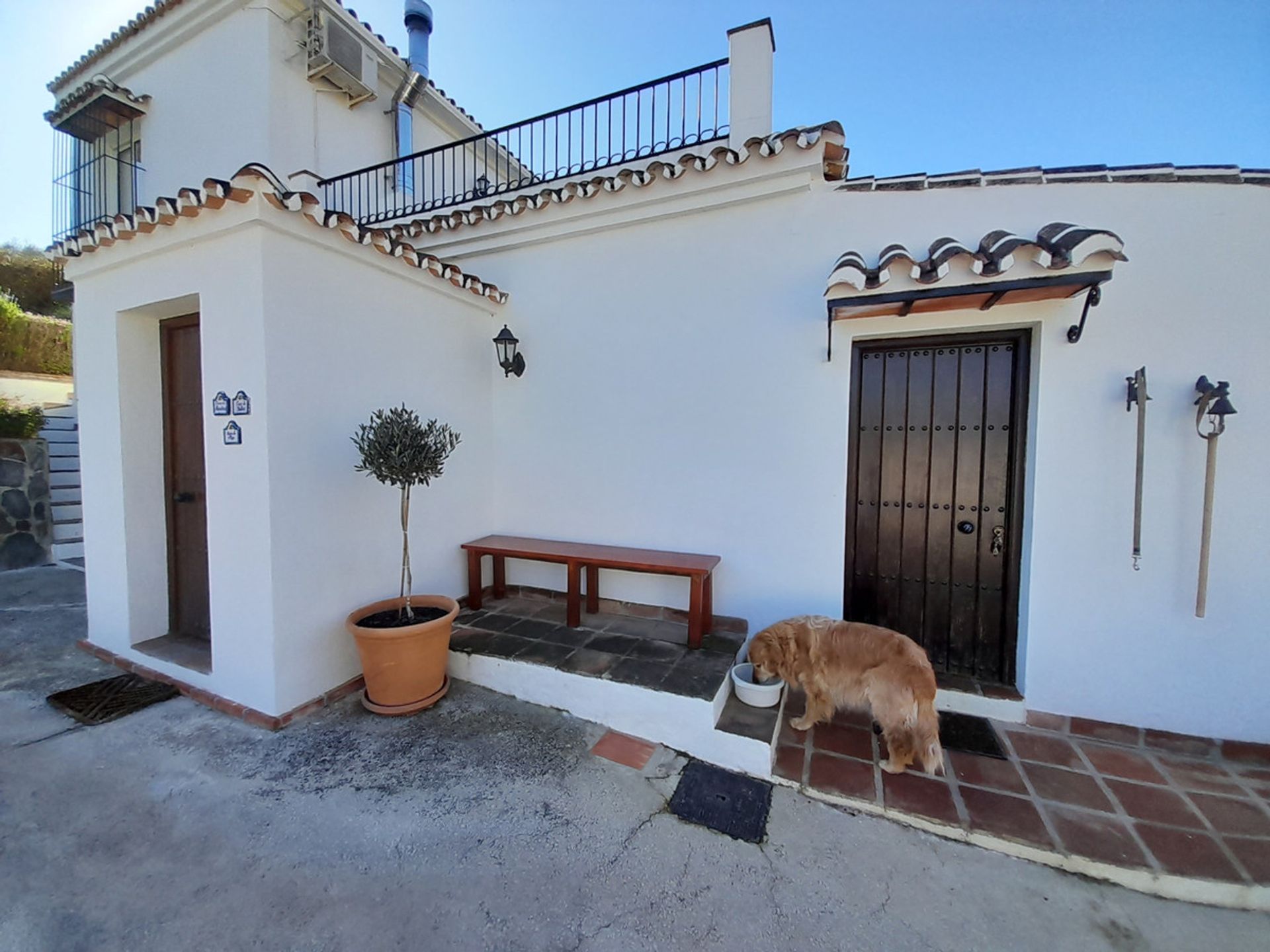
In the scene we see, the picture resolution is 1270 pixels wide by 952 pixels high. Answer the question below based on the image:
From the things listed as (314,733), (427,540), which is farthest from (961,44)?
(314,733)

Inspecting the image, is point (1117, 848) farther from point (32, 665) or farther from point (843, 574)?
point (32, 665)

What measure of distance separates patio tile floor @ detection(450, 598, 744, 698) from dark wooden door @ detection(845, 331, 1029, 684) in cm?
137

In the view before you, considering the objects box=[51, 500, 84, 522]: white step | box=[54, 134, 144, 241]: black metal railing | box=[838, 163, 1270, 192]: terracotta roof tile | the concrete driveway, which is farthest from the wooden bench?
box=[54, 134, 144, 241]: black metal railing

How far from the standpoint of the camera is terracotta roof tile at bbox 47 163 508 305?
288 centimetres

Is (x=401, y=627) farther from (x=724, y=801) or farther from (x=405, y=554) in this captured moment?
(x=724, y=801)

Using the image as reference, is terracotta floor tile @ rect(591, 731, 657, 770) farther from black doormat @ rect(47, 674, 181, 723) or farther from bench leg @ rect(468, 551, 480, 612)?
black doormat @ rect(47, 674, 181, 723)

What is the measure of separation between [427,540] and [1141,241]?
18.4ft

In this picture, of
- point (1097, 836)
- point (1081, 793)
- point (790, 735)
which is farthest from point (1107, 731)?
point (790, 735)

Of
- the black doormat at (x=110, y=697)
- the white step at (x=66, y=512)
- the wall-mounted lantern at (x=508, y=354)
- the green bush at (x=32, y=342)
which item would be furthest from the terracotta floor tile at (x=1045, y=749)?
the green bush at (x=32, y=342)

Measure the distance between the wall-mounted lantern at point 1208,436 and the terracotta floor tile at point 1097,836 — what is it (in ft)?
5.05

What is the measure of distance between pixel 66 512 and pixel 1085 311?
12.3 meters

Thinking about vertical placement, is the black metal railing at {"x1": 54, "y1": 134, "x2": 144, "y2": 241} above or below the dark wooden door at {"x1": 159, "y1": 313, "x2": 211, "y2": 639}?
above

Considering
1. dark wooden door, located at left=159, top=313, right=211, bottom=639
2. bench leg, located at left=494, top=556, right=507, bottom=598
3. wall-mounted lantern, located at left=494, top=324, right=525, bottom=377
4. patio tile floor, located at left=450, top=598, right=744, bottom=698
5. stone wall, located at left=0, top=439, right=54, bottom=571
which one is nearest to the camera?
patio tile floor, located at left=450, top=598, right=744, bottom=698

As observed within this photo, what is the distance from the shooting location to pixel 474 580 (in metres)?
4.60
